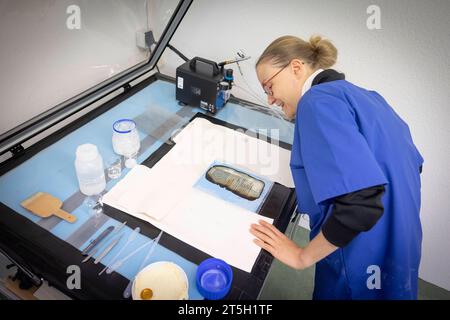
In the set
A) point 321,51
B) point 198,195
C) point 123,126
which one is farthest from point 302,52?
point 123,126

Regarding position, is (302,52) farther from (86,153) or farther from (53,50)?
(53,50)

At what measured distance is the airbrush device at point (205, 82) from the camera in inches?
49.5

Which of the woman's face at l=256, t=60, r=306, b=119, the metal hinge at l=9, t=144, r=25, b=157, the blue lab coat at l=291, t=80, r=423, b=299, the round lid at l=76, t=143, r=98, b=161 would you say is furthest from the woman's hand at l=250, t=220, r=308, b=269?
the metal hinge at l=9, t=144, r=25, b=157

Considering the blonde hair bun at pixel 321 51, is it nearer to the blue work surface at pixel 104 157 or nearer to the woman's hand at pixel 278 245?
the blue work surface at pixel 104 157

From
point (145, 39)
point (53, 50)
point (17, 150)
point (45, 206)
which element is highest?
point (145, 39)

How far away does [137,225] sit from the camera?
809 millimetres

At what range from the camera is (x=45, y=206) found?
828 millimetres

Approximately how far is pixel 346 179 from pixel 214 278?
1.28ft

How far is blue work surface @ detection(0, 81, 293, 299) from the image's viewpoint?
2.49 feet

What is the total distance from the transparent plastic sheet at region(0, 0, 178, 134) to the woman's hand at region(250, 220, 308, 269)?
97cm

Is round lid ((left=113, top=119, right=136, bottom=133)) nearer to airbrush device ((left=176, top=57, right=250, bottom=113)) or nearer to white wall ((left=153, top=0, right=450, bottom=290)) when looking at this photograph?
airbrush device ((left=176, top=57, right=250, bottom=113))

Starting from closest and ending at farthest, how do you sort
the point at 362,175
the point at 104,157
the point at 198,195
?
the point at 362,175, the point at 198,195, the point at 104,157

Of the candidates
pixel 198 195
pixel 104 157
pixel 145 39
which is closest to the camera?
pixel 198 195

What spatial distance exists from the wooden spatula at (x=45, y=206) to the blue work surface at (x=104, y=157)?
0.01 metres
